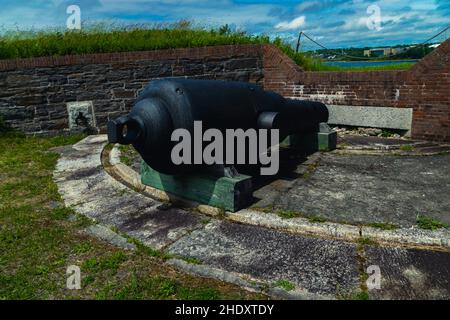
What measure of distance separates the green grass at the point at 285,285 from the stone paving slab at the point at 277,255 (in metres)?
0.04

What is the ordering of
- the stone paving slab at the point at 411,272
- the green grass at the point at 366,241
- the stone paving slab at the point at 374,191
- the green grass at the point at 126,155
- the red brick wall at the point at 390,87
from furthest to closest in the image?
the red brick wall at the point at 390,87, the green grass at the point at 126,155, the stone paving slab at the point at 374,191, the green grass at the point at 366,241, the stone paving slab at the point at 411,272

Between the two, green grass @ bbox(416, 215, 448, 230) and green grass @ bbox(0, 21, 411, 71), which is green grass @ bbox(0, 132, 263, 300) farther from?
green grass @ bbox(0, 21, 411, 71)

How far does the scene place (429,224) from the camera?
3.19m

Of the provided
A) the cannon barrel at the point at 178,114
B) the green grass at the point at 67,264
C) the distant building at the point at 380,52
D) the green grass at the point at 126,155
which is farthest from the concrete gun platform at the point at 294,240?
the distant building at the point at 380,52

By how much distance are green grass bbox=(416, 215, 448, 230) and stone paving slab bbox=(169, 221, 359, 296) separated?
2.42 ft

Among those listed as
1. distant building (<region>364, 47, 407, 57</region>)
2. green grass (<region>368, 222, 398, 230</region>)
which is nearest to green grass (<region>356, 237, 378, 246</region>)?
green grass (<region>368, 222, 398, 230</region>)

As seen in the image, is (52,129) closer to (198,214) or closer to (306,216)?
(198,214)

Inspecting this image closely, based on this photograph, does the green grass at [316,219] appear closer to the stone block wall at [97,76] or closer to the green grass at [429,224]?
the green grass at [429,224]

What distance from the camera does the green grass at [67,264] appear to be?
96.0 inches

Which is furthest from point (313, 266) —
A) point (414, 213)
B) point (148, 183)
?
point (148, 183)

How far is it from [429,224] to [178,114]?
97.4 inches

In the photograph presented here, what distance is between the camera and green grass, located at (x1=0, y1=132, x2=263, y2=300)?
8.00ft

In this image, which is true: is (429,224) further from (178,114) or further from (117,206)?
(117,206)

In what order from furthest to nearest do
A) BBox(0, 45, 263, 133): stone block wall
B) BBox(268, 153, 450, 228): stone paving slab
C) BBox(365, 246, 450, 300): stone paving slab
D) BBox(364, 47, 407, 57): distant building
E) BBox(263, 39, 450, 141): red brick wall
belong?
BBox(364, 47, 407, 57): distant building < BBox(0, 45, 263, 133): stone block wall < BBox(263, 39, 450, 141): red brick wall < BBox(268, 153, 450, 228): stone paving slab < BBox(365, 246, 450, 300): stone paving slab
